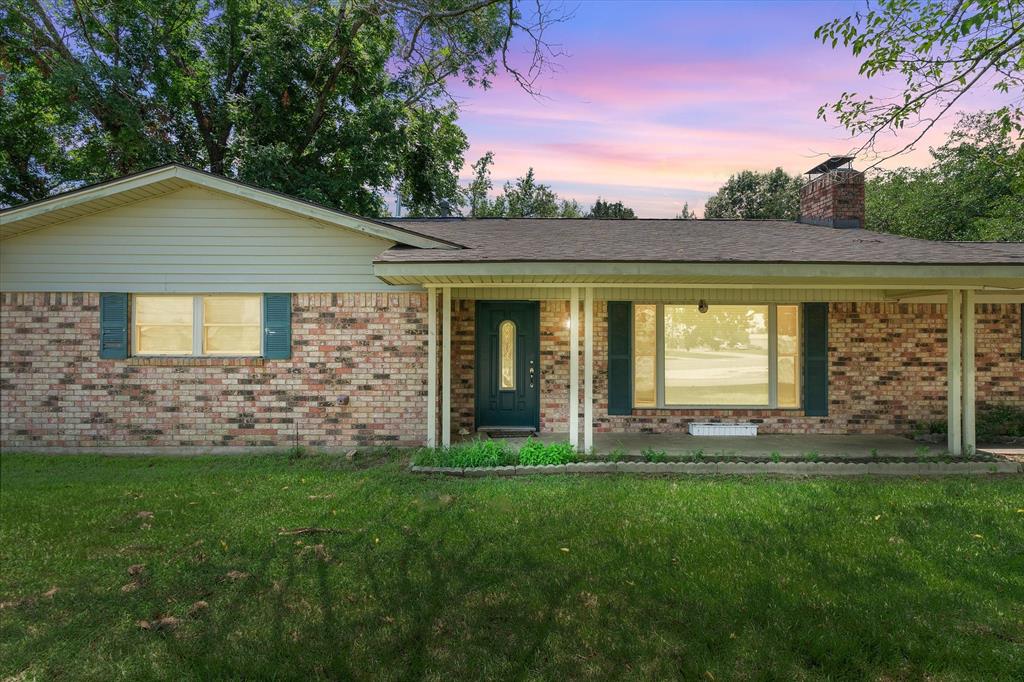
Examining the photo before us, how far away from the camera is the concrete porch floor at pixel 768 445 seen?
759cm

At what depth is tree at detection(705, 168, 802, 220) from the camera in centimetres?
2956

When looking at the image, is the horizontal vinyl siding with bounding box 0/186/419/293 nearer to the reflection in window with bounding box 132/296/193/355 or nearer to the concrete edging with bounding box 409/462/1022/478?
the reflection in window with bounding box 132/296/193/355

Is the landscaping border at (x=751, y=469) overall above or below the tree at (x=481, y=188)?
below

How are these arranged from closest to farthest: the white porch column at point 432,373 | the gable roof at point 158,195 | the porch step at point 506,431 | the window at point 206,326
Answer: the gable roof at point 158,195
the white porch column at point 432,373
the window at point 206,326
the porch step at point 506,431

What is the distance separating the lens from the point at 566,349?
9117mm

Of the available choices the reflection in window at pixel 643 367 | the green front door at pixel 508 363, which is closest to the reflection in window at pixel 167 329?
the green front door at pixel 508 363

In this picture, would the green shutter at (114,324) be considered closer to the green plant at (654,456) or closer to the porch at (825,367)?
the porch at (825,367)

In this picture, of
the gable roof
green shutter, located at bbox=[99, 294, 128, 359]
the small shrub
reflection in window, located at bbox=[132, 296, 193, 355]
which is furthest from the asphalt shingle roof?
green shutter, located at bbox=[99, 294, 128, 359]

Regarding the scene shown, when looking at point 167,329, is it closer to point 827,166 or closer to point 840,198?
point 840,198

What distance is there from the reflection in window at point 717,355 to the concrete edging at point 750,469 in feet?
7.22

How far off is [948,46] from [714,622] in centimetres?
681

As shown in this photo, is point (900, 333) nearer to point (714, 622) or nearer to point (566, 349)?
point (566, 349)

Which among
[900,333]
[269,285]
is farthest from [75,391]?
[900,333]

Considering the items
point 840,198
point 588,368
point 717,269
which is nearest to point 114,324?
point 588,368
